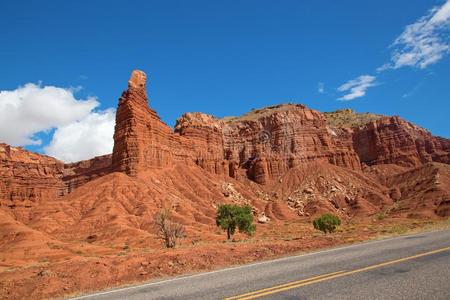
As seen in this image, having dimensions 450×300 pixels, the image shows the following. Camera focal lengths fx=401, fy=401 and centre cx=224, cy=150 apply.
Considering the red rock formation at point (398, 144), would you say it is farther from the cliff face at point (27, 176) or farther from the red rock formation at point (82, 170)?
the cliff face at point (27, 176)

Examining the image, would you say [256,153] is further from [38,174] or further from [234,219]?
[234,219]

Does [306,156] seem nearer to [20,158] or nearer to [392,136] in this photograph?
[392,136]

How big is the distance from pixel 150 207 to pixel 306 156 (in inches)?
2860

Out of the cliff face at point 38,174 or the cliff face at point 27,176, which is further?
the cliff face at point 38,174

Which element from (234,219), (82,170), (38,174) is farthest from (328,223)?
(38,174)

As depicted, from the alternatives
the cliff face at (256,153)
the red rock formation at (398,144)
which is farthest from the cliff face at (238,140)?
the red rock formation at (398,144)

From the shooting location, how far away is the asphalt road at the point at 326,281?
881 centimetres

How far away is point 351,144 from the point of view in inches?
6117

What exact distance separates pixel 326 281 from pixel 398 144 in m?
152

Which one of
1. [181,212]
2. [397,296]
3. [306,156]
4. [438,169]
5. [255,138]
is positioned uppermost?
[255,138]

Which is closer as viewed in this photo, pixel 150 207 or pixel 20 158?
pixel 150 207

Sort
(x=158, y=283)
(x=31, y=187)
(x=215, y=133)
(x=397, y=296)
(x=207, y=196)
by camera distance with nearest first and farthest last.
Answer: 1. (x=397, y=296)
2. (x=158, y=283)
3. (x=207, y=196)
4. (x=31, y=187)
5. (x=215, y=133)

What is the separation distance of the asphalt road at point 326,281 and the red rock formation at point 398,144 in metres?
144

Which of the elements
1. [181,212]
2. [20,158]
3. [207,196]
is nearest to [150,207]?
[181,212]
